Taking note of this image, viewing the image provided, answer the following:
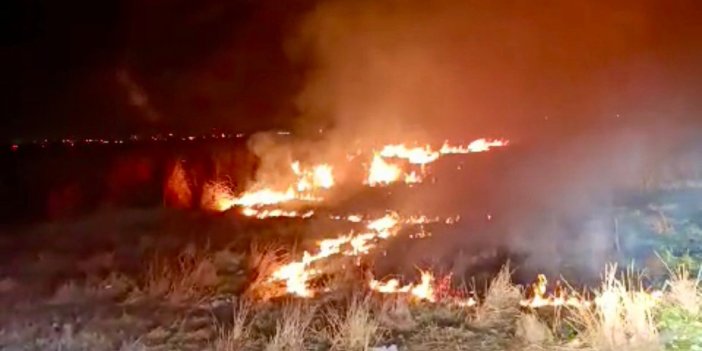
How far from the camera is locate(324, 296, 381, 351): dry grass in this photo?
6141mm

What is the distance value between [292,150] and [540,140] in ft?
16.5

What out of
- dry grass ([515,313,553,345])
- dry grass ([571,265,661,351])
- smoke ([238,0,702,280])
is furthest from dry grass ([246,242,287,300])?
smoke ([238,0,702,280])

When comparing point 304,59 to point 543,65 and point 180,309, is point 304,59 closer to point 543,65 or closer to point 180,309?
point 543,65

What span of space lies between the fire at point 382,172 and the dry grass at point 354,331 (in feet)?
28.9

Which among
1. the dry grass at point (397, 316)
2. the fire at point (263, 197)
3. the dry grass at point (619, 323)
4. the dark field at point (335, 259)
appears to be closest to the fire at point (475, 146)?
the dark field at point (335, 259)

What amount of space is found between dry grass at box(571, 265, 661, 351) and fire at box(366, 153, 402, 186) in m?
9.10

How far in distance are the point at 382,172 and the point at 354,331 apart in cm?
961

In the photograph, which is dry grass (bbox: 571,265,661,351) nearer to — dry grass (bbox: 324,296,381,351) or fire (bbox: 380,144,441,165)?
dry grass (bbox: 324,296,381,351)

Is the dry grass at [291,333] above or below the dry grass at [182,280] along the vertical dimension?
below

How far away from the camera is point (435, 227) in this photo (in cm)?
1145

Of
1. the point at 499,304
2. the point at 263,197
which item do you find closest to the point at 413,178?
the point at 263,197

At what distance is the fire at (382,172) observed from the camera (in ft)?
50.7

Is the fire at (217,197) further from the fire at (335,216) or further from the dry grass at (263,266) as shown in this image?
the dry grass at (263,266)

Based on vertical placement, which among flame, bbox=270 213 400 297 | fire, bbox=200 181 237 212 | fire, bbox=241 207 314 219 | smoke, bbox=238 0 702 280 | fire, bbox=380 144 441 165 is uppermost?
smoke, bbox=238 0 702 280
